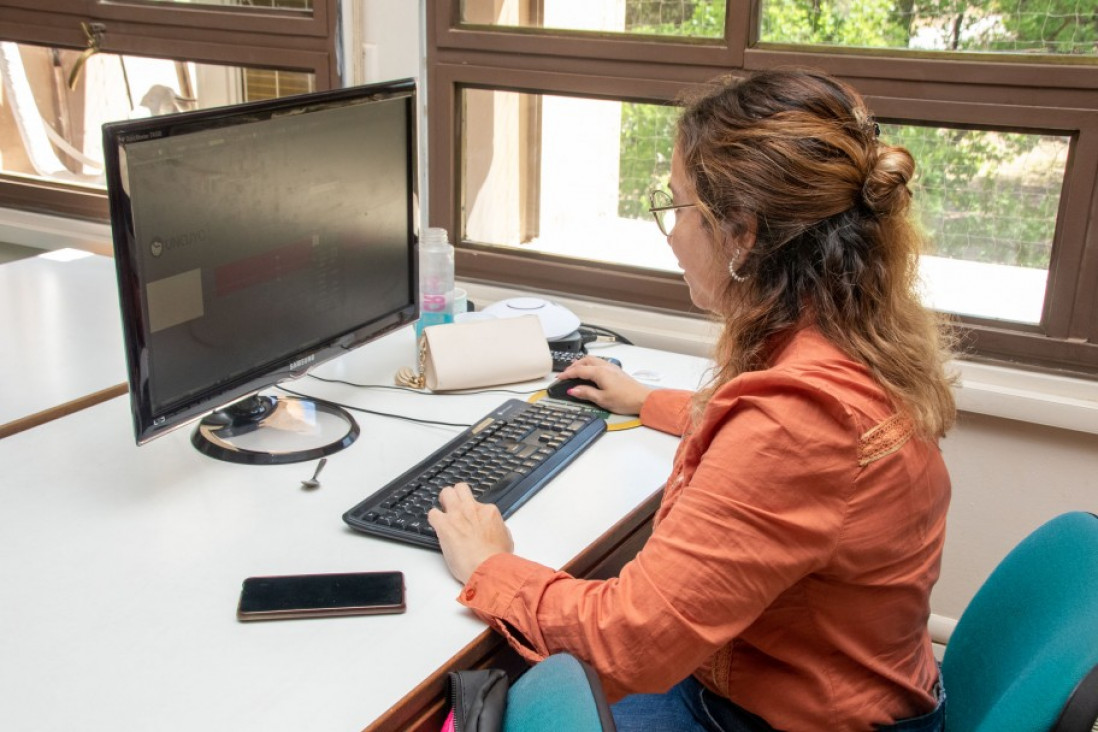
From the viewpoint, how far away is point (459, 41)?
2.19 meters

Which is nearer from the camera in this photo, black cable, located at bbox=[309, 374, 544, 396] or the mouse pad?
the mouse pad

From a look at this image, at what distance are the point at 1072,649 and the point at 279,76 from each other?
202cm

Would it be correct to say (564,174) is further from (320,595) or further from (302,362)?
(320,595)

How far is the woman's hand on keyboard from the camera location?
45.9 inches

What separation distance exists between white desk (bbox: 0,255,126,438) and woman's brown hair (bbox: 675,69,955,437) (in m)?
1.04

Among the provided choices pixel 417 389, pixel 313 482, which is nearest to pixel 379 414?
pixel 417 389

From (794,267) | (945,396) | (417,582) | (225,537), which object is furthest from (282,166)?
(945,396)

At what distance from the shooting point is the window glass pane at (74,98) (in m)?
2.52

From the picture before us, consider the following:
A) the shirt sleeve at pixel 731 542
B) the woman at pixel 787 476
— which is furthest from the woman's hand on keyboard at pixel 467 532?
the shirt sleeve at pixel 731 542

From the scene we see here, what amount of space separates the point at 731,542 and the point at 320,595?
0.43 m

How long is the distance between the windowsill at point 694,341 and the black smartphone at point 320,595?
85 cm

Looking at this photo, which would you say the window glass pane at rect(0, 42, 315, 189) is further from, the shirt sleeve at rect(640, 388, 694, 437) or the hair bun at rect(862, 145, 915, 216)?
the hair bun at rect(862, 145, 915, 216)

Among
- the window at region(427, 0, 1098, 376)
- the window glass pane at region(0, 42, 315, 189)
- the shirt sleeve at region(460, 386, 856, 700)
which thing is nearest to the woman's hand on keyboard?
the shirt sleeve at region(460, 386, 856, 700)

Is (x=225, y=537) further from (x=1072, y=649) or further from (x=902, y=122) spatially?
(x=902, y=122)
